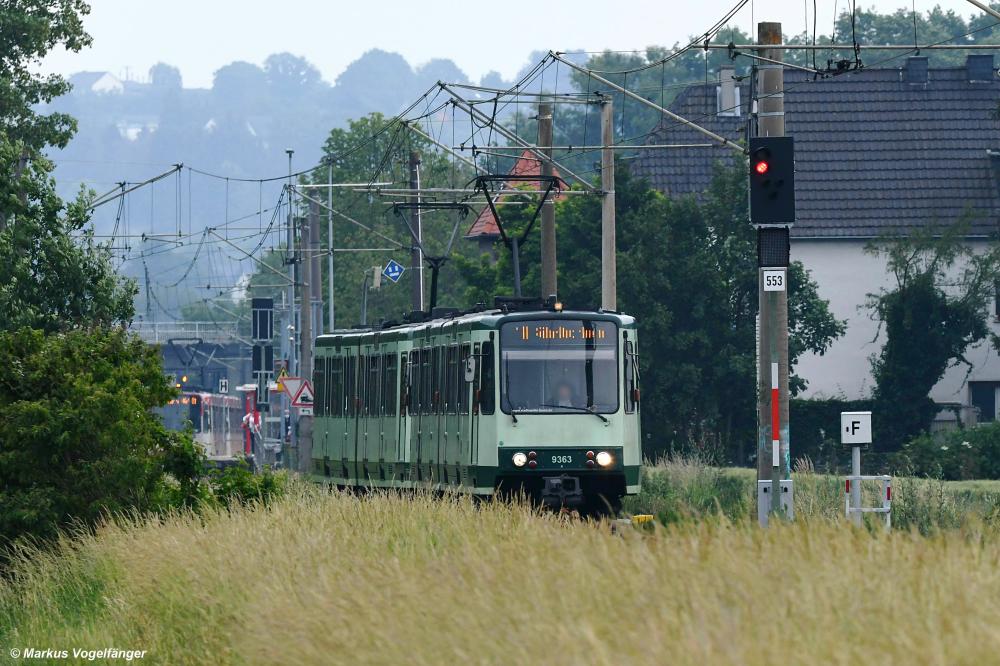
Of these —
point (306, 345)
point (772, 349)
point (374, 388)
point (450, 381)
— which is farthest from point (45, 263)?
point (306, 345)

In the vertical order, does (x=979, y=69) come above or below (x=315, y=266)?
above

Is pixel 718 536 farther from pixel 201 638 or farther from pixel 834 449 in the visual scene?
pixel 834 449

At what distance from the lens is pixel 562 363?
2511 centimetres

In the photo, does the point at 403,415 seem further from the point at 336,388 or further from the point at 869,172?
the point at 869,172

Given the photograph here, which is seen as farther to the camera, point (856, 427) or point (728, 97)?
point (728, 97)

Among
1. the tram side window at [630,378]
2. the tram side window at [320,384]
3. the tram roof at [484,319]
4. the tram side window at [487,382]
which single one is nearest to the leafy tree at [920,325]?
the tram side window at [320,384]

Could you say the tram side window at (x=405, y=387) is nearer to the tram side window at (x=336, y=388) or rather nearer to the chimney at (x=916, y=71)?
the tram side window at (x=336, y=388)

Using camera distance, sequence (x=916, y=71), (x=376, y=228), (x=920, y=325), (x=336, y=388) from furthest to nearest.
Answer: (x=376, y=228), (x=916, y=71), (x=920, y=325), (x=336, y=388)

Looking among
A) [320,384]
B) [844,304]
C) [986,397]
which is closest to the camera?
[320,384]

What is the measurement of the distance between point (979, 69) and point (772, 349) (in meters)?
42.5

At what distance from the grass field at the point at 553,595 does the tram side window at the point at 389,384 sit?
14.4 m

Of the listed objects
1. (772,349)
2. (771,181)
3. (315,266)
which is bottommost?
(772,349)

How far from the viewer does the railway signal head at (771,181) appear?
2334 cm

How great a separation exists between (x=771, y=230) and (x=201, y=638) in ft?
40.1
